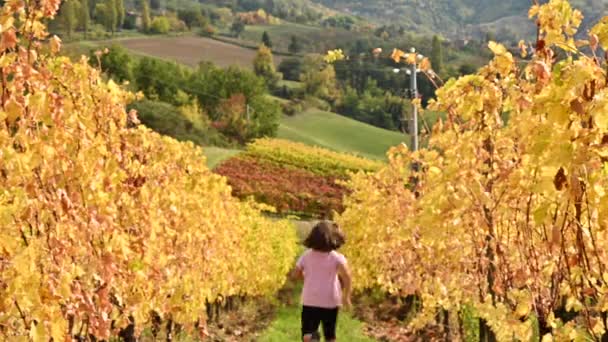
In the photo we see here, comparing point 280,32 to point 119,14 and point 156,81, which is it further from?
point 156,81

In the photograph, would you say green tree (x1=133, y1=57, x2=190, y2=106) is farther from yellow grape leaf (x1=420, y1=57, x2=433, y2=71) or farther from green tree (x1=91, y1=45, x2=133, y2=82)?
yellow grape leaf (x1=420, y1=57, x2=433, y2=71)

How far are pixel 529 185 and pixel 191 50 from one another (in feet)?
388

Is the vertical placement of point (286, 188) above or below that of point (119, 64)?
below

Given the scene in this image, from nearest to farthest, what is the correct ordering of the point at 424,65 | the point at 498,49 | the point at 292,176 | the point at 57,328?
the point at 57,328
the point at 498,49
the point at 424,65
the point at 292,176

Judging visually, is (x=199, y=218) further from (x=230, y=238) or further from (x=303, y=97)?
(x=303, y=97)

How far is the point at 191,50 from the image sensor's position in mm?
119938

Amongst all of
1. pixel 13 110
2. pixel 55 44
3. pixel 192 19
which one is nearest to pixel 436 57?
pixel 192 19

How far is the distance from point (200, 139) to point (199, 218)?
51.6 m

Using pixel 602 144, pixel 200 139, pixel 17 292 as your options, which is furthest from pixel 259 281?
pixel 200 139

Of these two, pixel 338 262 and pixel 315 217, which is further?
pixel 315 217

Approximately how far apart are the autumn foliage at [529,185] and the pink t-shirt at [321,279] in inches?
43.8

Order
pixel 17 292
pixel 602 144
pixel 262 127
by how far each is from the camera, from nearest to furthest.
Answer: pixel 602 144 < pixel 17 292 < pixel 262 127

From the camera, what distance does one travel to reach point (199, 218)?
38.3 feet

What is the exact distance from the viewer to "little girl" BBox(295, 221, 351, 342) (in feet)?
24.4
